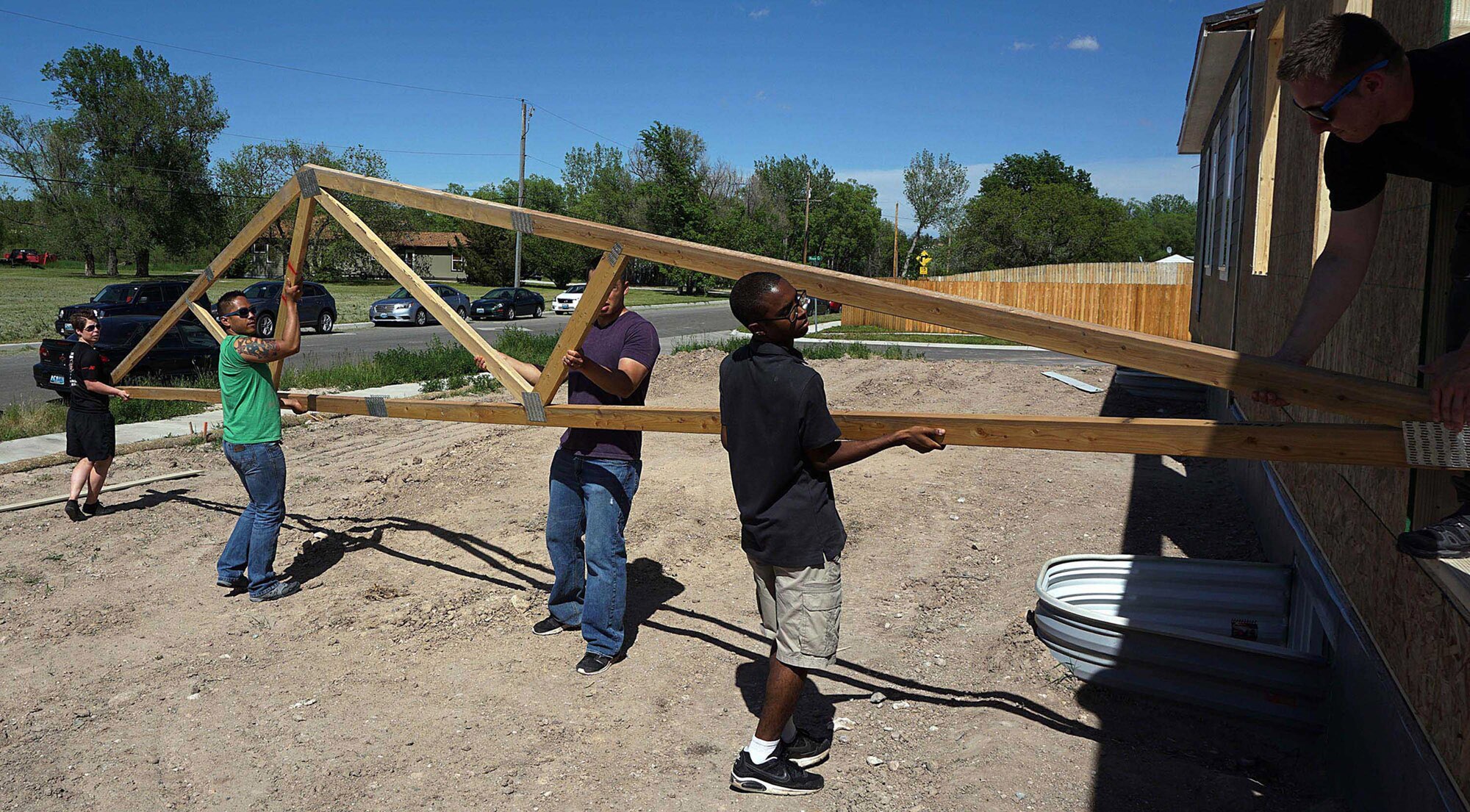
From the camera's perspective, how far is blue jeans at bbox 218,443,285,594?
554 centimetres

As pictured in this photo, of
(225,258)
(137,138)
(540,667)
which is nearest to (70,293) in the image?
(137,138)

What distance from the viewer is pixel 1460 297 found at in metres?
2.53

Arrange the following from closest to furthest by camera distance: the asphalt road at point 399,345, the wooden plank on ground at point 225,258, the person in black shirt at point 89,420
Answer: the wooden plank on ground at point 225,258 → the person in black shirt at point 89,420 → the asphalt road at point 399,345

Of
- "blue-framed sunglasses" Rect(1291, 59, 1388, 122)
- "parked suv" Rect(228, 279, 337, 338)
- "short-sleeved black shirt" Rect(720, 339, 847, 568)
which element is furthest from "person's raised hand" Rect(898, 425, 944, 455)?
"parked suv" Rect(228, 279, 337, 338)

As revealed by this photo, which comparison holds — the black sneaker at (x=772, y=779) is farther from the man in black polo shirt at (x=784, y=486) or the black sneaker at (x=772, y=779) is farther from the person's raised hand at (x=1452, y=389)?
the person's raised hand at (x=1452, y=389)

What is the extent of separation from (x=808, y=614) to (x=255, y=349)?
12.7 ft

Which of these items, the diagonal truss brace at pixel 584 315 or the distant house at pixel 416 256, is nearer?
the diagonal truss brace at pixel 584 315

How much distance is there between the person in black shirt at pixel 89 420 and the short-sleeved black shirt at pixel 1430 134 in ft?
27.1

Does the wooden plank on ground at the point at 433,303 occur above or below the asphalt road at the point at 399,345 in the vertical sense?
above

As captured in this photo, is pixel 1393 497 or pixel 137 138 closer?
pixel 1393 497

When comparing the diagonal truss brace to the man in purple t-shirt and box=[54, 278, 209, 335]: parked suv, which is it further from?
box=[54, 278, 209, 335]: parked suv

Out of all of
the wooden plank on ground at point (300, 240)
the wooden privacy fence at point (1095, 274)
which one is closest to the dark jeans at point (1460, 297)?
the wooden plank on ground at point (300, 240)

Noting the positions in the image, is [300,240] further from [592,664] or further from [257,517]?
[592,664]

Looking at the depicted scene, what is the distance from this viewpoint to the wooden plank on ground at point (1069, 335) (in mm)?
2416
